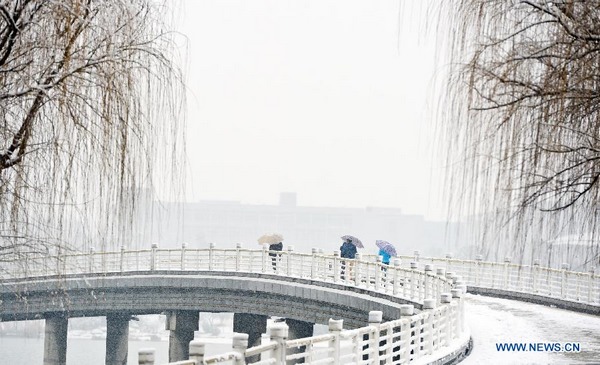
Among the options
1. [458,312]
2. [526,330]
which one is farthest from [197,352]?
[526,330]

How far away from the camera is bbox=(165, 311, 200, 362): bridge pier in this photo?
4756cm

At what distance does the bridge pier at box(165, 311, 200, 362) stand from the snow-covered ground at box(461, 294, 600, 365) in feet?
45.6

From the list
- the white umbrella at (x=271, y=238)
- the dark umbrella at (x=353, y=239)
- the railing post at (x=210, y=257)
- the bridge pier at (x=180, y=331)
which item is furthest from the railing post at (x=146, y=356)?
the white umbrella at (x=271, y=238)

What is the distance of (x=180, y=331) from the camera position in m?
47.7

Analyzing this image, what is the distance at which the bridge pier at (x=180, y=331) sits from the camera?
4756 cm

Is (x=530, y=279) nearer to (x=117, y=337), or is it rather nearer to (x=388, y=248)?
(x=388, y=248)

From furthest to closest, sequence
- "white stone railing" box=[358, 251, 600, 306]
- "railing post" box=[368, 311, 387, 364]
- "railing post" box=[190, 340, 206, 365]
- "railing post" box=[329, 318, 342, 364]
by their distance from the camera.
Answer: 1. "white stone railing" box=[358, 251, 600, 306]
2. "railing post" box=[368, 311, 387, 364]
3. "railing post" box=[329, 318, 342, 364]
4. "railing post" box=[190, 340, 206, 365]

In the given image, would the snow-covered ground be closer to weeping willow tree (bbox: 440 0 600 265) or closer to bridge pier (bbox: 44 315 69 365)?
weeping willow tree (bbox: 440 0 600 265)

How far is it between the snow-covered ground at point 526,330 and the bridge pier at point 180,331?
1390cm

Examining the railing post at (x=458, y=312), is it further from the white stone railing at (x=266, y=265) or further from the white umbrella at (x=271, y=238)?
the white umbrella at (x=271, y=238)

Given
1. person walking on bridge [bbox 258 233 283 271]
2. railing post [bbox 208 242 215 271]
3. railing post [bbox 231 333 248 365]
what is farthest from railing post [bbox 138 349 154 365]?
railing post [bbox 208 242 215 271]

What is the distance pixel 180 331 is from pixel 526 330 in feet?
73.4

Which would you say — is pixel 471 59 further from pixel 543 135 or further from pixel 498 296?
pixel 498 296

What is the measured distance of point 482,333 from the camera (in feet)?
90.4
